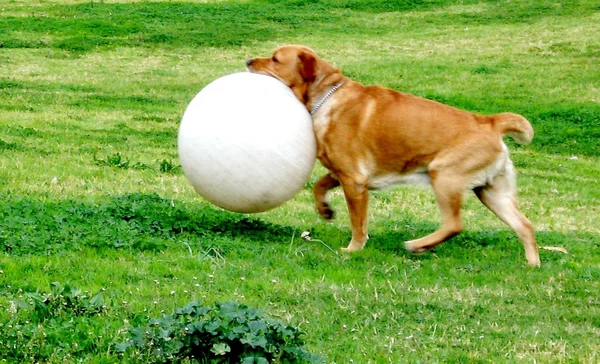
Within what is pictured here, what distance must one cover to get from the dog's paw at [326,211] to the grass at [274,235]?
7.3 inches

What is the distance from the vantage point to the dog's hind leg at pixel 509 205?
828 centimetres

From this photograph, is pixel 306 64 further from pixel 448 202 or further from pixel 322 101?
pixel 448 202

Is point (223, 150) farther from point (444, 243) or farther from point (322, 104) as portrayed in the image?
point (444, 243)

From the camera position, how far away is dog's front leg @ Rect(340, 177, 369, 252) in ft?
27.1

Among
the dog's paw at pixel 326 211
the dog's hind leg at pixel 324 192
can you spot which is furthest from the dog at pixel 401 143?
the dog's paw at pixel 326 211

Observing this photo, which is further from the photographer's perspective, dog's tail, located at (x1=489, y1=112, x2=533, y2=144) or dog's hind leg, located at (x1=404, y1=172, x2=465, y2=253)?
dog's tail, located at (x1=489, y1=112, x2=533, y2=144)

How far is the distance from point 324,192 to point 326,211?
0.18m

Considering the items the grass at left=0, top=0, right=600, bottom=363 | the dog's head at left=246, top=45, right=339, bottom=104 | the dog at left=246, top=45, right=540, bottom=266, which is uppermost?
the dog's head at left=246, top=45, right=339, bottom=104

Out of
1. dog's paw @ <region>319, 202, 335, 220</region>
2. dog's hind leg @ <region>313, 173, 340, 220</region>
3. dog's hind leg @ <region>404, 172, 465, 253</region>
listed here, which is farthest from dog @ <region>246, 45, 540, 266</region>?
dog's paw @ <region>319, 202, 335, 220</region>

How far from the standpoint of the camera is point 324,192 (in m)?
8.67

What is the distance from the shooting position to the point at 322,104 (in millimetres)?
8383

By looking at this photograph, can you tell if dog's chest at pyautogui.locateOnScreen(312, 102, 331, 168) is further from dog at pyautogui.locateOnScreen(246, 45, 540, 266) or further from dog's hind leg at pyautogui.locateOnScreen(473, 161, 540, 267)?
dog's hind leg at pyautogui.locateOnScreen(473, 161, 540, 267)

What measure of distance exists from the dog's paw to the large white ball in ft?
2.51

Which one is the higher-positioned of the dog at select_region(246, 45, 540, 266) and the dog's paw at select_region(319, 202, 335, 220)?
the dog at select_region(246, 45, 540, 266)
